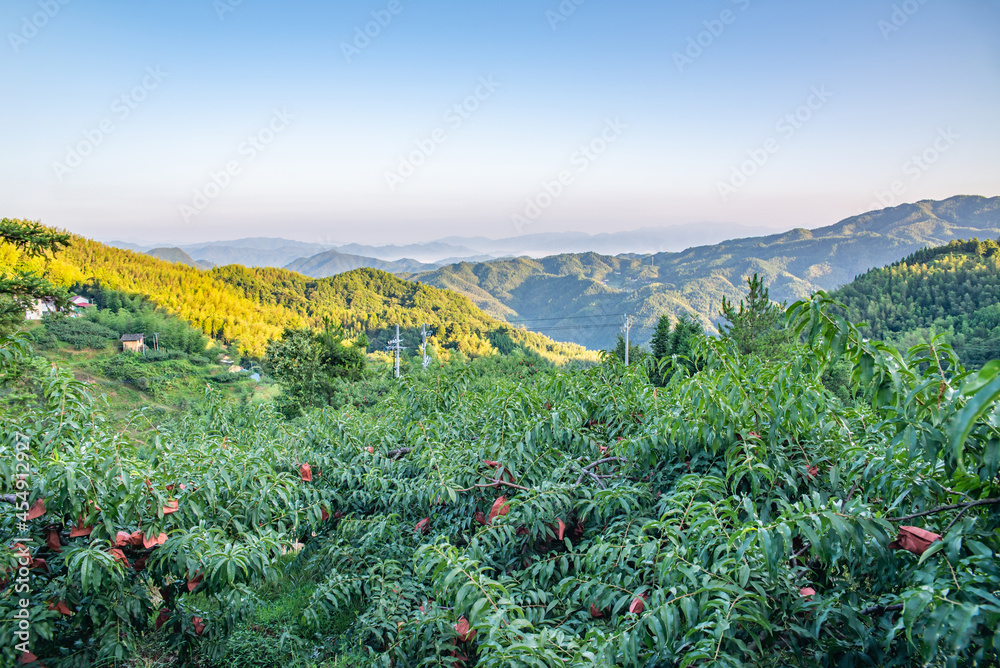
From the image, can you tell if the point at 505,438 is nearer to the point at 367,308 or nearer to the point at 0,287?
the point at 0,287

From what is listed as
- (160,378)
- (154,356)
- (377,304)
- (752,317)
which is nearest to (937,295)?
(752,317)

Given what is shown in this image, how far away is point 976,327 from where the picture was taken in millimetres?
41438

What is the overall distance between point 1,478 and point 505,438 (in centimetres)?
219

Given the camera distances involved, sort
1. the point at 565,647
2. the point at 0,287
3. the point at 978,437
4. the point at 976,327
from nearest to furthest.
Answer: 1. the point at 978,437
2. the point at 565,647
3. the point at 0,287
4. the point at 976,327

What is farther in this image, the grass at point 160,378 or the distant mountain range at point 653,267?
the distant mountain range at point 653,267

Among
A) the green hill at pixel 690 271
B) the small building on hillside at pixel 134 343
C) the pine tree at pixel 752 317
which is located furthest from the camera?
the green hill at pixel 690 271

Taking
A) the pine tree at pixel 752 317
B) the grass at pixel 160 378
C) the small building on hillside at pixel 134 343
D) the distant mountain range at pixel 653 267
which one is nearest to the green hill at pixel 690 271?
the distant mountain range at pixel 653 267

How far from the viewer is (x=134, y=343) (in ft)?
95.8

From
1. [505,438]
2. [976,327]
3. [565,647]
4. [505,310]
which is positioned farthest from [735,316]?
[505,310]

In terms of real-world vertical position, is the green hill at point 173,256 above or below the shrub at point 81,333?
above

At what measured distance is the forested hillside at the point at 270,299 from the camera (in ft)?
121

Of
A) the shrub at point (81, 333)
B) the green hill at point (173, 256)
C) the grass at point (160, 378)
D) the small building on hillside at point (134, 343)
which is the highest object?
the green hill at point (173, 256)

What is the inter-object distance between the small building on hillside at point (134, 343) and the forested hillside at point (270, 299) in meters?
4.79

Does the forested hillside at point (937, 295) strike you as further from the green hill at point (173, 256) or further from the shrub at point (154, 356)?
the green hill at point (173, 256)
